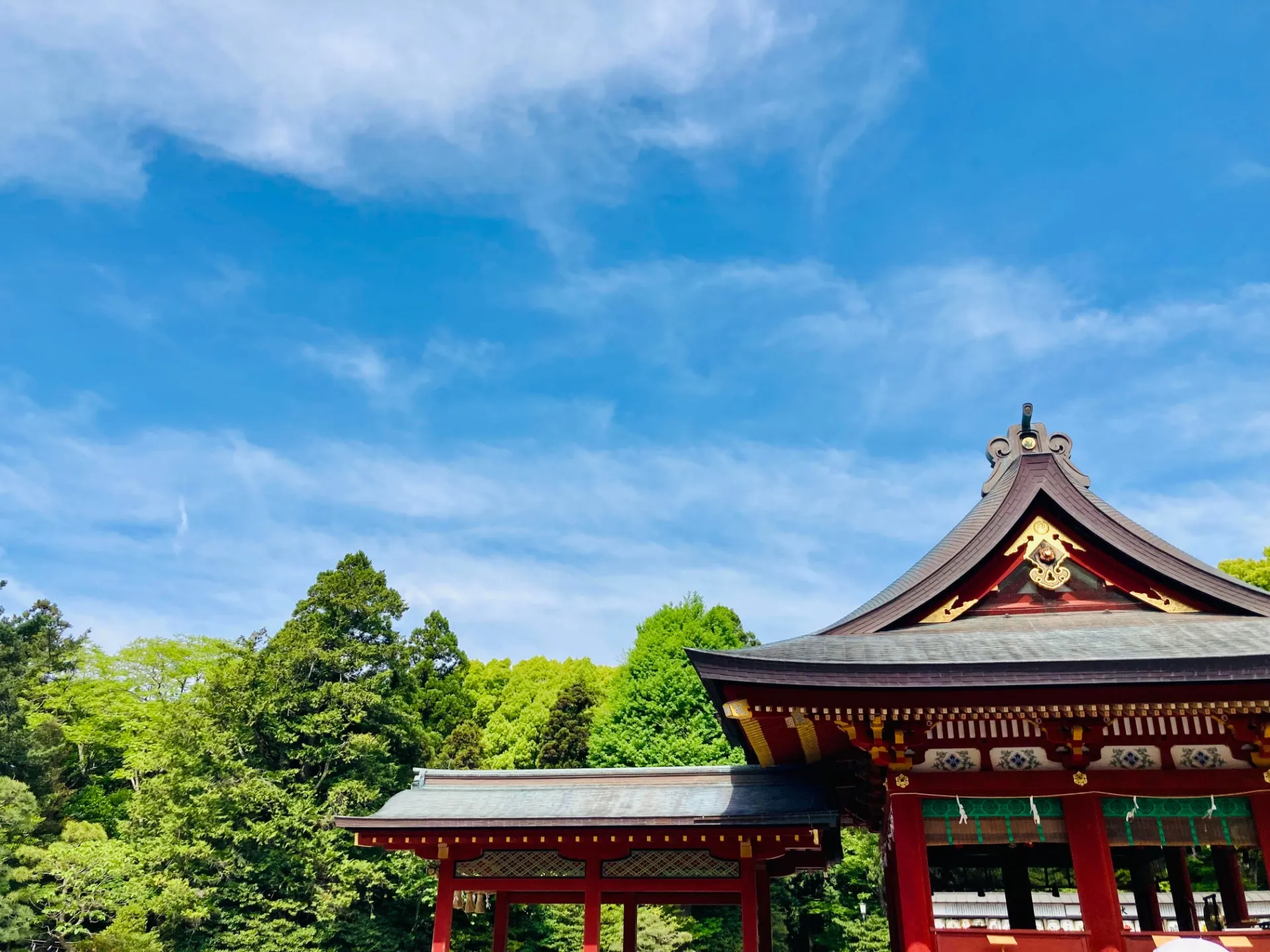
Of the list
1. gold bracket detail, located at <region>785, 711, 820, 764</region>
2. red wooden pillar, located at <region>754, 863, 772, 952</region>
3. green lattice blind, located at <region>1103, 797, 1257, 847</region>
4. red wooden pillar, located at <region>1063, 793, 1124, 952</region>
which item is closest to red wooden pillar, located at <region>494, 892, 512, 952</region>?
red wooden pillar, located at <region>754, 863, 772, 952</region>

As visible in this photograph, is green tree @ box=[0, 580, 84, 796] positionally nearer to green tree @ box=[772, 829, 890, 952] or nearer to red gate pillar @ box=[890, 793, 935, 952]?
green tree @ box=[772, 829, 890, 952]

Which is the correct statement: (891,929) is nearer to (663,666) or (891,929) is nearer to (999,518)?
(999,518)

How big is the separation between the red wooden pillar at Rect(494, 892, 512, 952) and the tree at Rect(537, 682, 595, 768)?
764 inches

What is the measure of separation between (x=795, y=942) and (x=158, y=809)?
77.8 feet

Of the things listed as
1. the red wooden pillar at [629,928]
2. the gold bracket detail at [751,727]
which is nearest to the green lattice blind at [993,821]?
the gold bracket detail at [751,727]

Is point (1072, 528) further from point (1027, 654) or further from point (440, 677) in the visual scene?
point (440, 677)

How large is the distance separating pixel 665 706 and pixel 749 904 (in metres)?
22.0

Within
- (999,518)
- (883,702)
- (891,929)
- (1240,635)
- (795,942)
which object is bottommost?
(795,942)

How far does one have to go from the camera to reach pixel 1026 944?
9.41 m

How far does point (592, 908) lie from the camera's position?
13375 mm

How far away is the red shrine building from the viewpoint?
9438 mm

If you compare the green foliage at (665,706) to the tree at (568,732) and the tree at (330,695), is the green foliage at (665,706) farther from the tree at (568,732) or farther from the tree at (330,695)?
the tree at (330,695)

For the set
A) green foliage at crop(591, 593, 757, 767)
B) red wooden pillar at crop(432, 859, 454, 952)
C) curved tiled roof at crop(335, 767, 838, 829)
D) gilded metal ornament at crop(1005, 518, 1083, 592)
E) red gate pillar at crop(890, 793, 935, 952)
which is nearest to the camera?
red gate pillar at crop(890, 793, 935, 952)

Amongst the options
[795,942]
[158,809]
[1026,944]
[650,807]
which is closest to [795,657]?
[1026,944]
